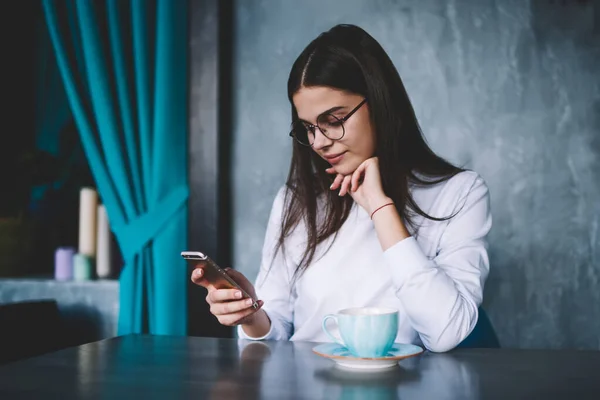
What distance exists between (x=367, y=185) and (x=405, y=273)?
0.82 ft

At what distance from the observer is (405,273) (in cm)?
117

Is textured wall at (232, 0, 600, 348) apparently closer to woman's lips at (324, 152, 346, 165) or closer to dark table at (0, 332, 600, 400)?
woman's lips at (324, 152, 346, 165)

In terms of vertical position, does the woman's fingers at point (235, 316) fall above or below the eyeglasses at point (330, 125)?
below

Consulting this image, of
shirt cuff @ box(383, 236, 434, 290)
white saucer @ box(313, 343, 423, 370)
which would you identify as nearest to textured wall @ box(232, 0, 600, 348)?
shirt cuff @ box(383, 236, 434, 290)

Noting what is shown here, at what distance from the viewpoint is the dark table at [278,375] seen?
0.81 meters

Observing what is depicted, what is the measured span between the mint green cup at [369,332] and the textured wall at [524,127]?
1.23m

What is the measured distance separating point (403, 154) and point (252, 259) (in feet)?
2.79

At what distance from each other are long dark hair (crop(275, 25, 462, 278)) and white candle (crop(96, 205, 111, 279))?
3.05 feet

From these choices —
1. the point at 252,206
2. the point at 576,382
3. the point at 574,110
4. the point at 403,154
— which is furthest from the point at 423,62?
the point at 576,382

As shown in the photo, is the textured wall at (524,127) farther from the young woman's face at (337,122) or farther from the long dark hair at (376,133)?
the young woman's face at (337,122)

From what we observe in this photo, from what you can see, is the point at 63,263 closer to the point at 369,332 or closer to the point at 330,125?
the point at 330,125

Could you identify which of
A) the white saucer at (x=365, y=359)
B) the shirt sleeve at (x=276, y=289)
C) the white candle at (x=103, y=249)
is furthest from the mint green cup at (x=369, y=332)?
the white candle at (x=103, y=249)

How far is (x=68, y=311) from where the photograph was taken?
2.18 m

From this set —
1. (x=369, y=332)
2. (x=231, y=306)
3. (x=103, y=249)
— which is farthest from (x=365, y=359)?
(x=103, y=249)
